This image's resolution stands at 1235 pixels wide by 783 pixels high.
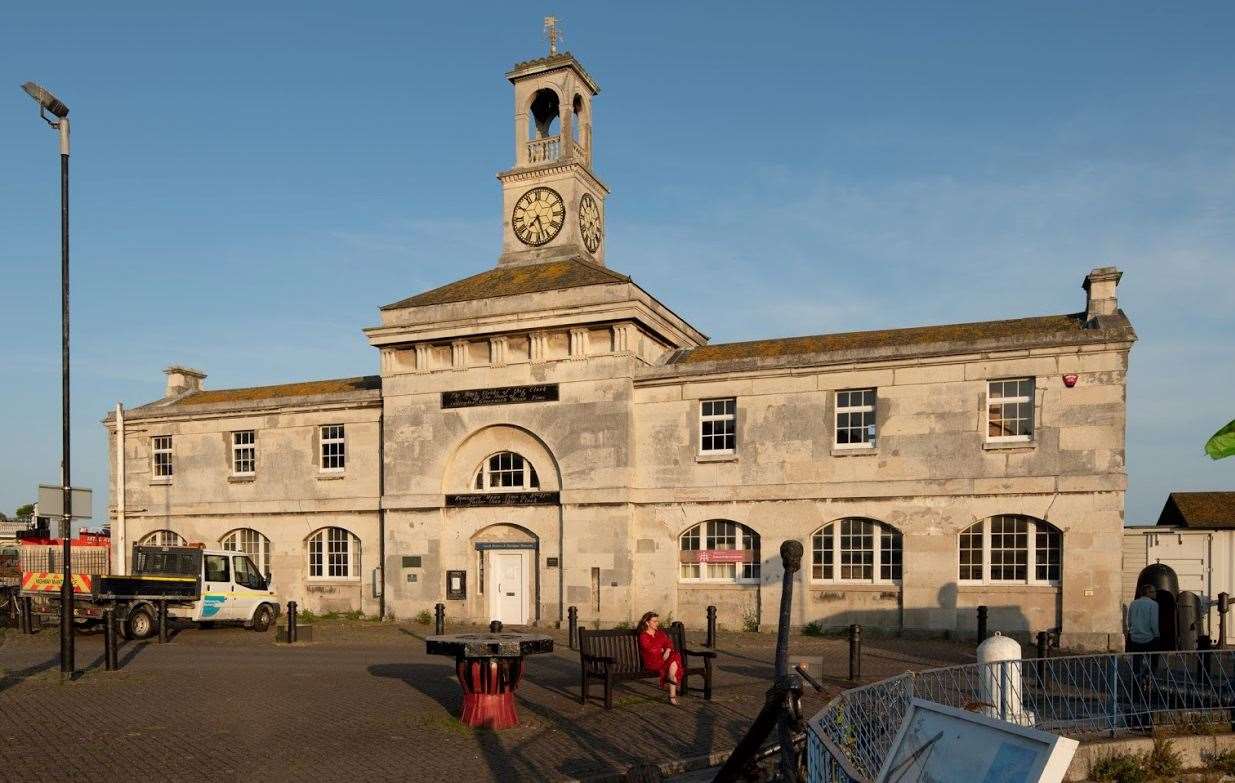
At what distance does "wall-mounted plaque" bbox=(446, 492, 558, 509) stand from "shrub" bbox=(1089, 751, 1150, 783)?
17710 mm

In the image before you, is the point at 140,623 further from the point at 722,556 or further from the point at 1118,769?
the point at 1118,769

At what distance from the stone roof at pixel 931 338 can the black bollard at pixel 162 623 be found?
13.9 metres

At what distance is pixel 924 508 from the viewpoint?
23281 mm

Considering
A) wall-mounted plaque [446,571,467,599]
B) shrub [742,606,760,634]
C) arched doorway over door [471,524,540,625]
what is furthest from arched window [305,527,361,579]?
shrub [742,606,760,634]

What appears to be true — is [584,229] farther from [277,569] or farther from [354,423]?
[277,569]

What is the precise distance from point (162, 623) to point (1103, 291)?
2268cm

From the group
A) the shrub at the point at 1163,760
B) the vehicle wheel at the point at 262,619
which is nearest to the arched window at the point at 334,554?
the vehicle wheel at the point at 262,619

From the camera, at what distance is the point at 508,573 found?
2738 centimetres

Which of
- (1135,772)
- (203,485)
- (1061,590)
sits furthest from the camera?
(203,485)

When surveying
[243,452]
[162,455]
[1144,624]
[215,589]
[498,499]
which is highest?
[243,452]

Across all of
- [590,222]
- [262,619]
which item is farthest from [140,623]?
[590,222]

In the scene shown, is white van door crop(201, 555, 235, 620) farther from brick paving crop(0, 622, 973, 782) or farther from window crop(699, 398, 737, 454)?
window crop(699, 398, 737, 454)

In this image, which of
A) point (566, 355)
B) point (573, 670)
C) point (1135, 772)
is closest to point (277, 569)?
point (566, 355)

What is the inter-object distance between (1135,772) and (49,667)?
17455 millimetres
